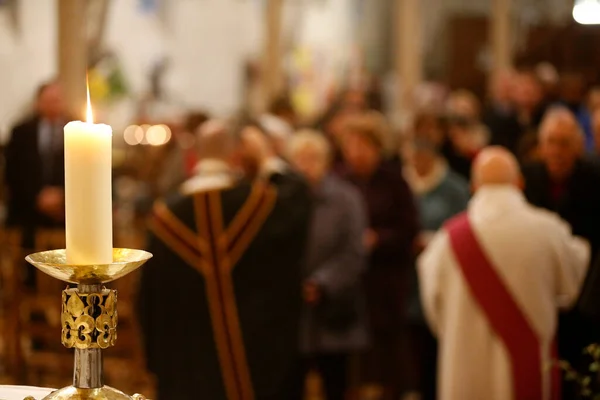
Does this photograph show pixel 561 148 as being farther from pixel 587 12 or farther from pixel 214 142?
pixel 587 12

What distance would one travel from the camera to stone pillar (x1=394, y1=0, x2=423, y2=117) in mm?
13797

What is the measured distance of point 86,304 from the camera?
3.76ft

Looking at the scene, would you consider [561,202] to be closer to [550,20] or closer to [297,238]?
[297,238]

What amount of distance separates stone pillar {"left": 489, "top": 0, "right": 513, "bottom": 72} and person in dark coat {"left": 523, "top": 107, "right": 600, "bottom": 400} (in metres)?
9.65

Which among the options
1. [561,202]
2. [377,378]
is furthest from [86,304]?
[377,378]

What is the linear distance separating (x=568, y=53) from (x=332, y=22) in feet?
11.3

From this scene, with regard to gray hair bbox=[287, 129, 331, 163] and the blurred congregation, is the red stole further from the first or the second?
gray hair bbox=[287, 129, 331, 163]

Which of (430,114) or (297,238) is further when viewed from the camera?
(430,114)

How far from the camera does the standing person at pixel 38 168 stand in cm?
732

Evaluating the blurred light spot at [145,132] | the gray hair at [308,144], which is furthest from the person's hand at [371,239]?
the blurred light spot at [145,132]

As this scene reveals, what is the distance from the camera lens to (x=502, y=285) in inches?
206

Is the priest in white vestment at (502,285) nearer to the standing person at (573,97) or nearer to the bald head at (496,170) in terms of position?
the bald head at (496,170)

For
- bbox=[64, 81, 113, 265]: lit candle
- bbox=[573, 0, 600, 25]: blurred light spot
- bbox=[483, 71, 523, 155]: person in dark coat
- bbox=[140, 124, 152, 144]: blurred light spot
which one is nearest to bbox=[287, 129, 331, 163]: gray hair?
bbox=[483, 71, 523, 155]: person in dark coat

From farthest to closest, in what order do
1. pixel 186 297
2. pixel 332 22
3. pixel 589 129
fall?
pixel 332 22
pixel 589 129
pixel 186 297
